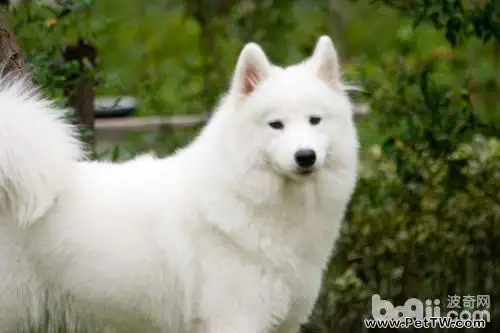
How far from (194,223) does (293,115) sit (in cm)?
59

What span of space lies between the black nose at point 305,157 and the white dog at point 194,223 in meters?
0.09

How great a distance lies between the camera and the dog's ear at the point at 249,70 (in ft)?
13.3

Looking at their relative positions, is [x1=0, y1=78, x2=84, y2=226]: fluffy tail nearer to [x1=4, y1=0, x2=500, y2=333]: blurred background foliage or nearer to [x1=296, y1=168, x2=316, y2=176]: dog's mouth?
[x1=4, y1=0, x2=500, y2=333]: blurred background foliage

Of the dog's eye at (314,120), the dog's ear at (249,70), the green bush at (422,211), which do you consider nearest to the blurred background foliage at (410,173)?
the green bush at (422,211)

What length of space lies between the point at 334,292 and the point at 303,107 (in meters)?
2.06

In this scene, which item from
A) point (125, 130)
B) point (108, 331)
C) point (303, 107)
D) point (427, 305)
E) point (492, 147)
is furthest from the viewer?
point (125, 130)

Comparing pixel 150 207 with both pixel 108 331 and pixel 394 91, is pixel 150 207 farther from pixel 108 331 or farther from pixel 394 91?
pixel 394 91

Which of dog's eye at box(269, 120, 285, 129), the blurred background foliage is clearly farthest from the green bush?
dog's eye at box(269, 120, 285, 129)

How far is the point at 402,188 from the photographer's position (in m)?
6.30

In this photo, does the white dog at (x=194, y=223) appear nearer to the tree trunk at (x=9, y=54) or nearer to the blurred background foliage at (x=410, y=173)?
the tree trunk at (x=9, y=54)

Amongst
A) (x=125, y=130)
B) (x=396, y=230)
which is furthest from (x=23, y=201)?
(x=125, y=130)

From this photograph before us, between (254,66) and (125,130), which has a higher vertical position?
(254,66)

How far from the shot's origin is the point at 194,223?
4102 millimetres

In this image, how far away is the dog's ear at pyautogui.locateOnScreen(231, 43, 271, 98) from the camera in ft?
13.3
